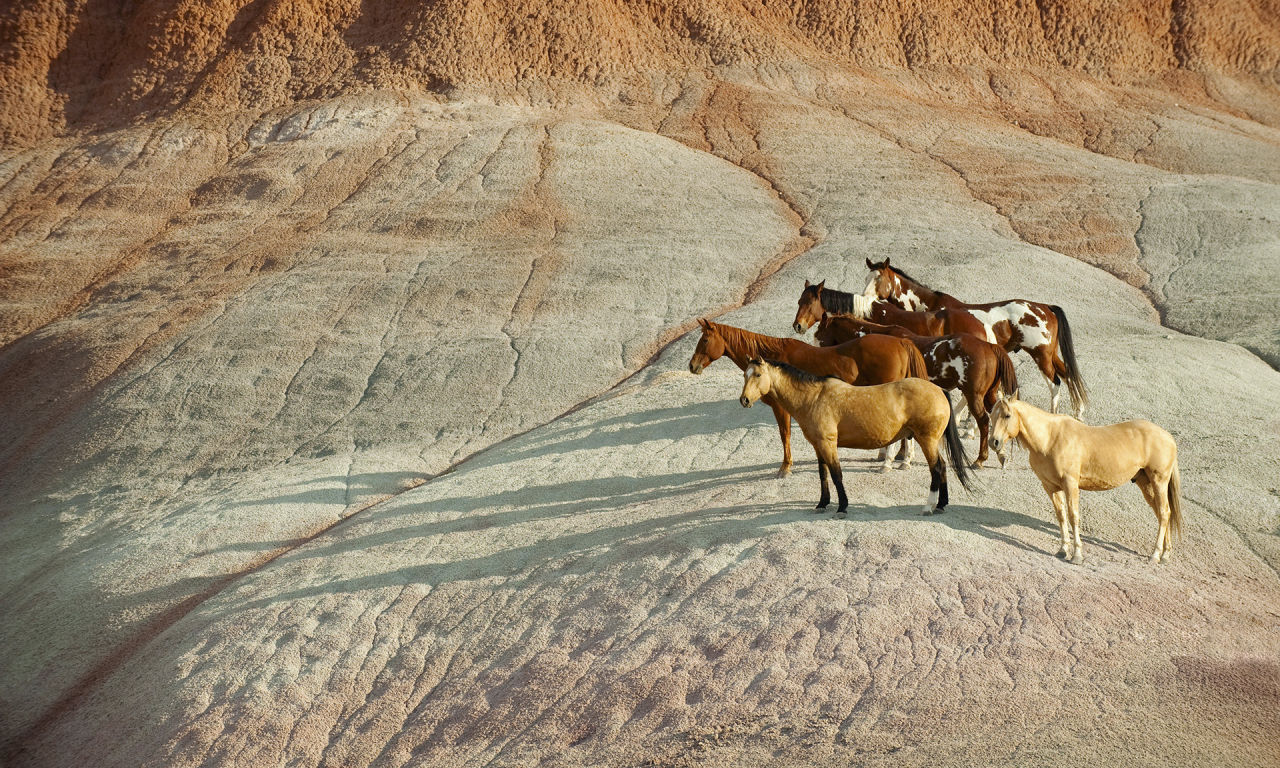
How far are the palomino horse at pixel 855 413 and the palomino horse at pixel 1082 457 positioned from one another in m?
0.80

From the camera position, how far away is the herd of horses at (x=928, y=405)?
1005 cm

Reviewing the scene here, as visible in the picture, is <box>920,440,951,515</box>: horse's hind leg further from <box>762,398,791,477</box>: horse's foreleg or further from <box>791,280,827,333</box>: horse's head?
<box>791,280,827,333</box>: horse's head

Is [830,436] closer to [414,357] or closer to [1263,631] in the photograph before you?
[1263,631]

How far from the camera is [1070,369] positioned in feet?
48.0

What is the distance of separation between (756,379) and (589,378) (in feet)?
28.6

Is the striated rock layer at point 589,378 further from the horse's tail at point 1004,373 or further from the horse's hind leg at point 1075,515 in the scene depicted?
the horse's tail at point 1004,373

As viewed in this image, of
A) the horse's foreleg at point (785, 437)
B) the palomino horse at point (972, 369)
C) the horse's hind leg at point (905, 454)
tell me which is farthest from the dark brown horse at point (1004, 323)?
the horse's foreleg at point (785, 437)

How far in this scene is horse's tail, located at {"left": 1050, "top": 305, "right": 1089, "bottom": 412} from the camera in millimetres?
14461

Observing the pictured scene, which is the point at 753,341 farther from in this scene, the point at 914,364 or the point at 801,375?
the point at 801,375

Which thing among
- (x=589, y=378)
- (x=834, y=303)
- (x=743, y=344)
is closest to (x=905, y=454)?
(x=743, y=344)

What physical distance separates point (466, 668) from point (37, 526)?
1023 centimetres

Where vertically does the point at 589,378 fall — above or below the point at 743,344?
below

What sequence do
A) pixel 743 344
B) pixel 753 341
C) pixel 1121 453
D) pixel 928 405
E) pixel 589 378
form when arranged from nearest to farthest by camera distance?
pixel 1121 453
pixel 928 405
pixel 753 341
pixel 743 344
pixel 589 378

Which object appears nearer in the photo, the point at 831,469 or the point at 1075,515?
the point at 1075,515
